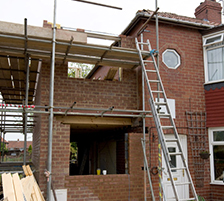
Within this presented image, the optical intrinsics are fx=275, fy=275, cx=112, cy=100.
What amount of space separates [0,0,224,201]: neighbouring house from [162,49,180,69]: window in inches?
1.3

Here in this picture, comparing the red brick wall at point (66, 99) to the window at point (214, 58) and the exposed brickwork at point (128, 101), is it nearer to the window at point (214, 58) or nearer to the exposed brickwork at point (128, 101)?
the exposed brickwork at point (128, 101)

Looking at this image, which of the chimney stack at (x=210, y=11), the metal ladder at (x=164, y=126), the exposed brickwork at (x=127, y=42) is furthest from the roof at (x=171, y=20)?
the chimney stack at (x=210, y=11)

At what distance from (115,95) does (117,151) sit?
2.95 metres

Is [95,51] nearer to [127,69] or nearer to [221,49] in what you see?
[127,69]

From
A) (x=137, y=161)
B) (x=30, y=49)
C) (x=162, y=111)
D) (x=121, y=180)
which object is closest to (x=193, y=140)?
(x=162, y=111)

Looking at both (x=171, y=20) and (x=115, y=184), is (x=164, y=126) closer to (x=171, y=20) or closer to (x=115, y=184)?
(x=115, y=184)

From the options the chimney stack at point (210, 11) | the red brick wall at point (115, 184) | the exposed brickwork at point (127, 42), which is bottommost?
the red brick wall at point (115, 184)

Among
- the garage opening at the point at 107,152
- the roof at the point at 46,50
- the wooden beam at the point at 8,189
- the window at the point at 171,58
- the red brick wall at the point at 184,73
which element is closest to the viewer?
the wooden beam at the point at 8,189

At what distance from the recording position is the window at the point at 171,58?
9.33 metres

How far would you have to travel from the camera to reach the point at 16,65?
886cm

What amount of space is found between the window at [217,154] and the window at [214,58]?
1861 millimetres

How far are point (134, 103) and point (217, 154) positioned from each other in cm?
324

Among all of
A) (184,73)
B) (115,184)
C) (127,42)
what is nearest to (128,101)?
(127,42)

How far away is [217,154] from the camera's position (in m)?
9.12
